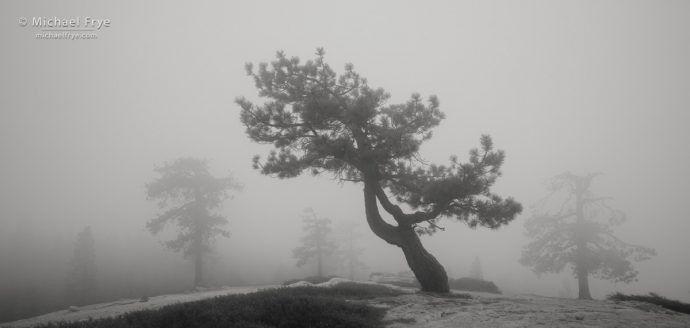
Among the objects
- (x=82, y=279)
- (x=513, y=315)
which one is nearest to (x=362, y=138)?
(x=513, y=315)

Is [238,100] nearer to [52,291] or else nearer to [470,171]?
[470,171]

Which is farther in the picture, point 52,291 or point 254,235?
point 254,235

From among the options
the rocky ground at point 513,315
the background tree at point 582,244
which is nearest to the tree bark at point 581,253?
the background tree at point 582,244

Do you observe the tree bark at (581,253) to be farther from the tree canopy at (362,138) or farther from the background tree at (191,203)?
the background tree at (191,203)

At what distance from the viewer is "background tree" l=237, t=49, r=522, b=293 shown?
12.6 m

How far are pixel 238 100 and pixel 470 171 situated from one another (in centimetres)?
932

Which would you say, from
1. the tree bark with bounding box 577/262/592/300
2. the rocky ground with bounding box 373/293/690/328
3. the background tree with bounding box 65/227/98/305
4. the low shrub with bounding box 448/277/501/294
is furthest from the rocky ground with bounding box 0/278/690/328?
the background tree with bounding box 65/227/98/305

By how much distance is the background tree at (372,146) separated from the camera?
Result: 12578 millimetres

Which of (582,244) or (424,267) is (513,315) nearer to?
(424,267)

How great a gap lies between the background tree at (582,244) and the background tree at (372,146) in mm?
18148

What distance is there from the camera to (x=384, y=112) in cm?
1410

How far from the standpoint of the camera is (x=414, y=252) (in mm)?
Answer: 14008

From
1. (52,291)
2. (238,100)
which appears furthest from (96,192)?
(238,100)

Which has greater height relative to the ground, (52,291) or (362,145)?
(362,145)
